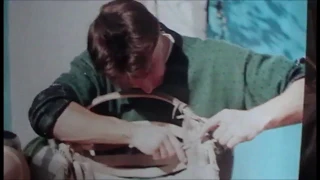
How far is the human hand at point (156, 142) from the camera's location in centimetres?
93

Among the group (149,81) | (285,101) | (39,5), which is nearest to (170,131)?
(149,81)

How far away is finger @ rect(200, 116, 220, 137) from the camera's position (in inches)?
36.8

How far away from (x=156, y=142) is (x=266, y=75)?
230 mm

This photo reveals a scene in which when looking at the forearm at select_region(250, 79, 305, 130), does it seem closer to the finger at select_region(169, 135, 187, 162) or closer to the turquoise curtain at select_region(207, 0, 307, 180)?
the turquoise curtain at select_region(207, 0, 307, 180)

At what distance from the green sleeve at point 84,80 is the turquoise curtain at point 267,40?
217 millimetres

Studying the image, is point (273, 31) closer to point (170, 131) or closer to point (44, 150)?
point (170, 131)

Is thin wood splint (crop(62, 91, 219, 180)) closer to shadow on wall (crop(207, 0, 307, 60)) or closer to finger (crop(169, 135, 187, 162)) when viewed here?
finger (crop(169, 135, 187, 162))

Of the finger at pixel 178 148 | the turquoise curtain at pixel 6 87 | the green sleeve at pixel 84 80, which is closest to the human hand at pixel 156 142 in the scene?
the finger at pixel 178 148

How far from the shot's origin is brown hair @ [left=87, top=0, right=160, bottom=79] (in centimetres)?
93

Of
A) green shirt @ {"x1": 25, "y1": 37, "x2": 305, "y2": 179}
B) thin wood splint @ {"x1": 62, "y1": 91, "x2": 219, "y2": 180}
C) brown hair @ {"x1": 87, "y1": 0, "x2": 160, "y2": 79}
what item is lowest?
thin wood splint @ {"x1": 62, "y1": 91, "x2": 219, "y2": 180}

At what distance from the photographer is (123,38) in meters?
0.93

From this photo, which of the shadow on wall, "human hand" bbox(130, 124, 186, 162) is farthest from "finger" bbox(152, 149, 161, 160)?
the shadow on wall

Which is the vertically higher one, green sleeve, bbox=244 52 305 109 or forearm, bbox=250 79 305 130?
green sleeve, bbox=244 52 305 109

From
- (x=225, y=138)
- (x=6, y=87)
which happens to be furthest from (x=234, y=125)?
(x=6, y=87)
